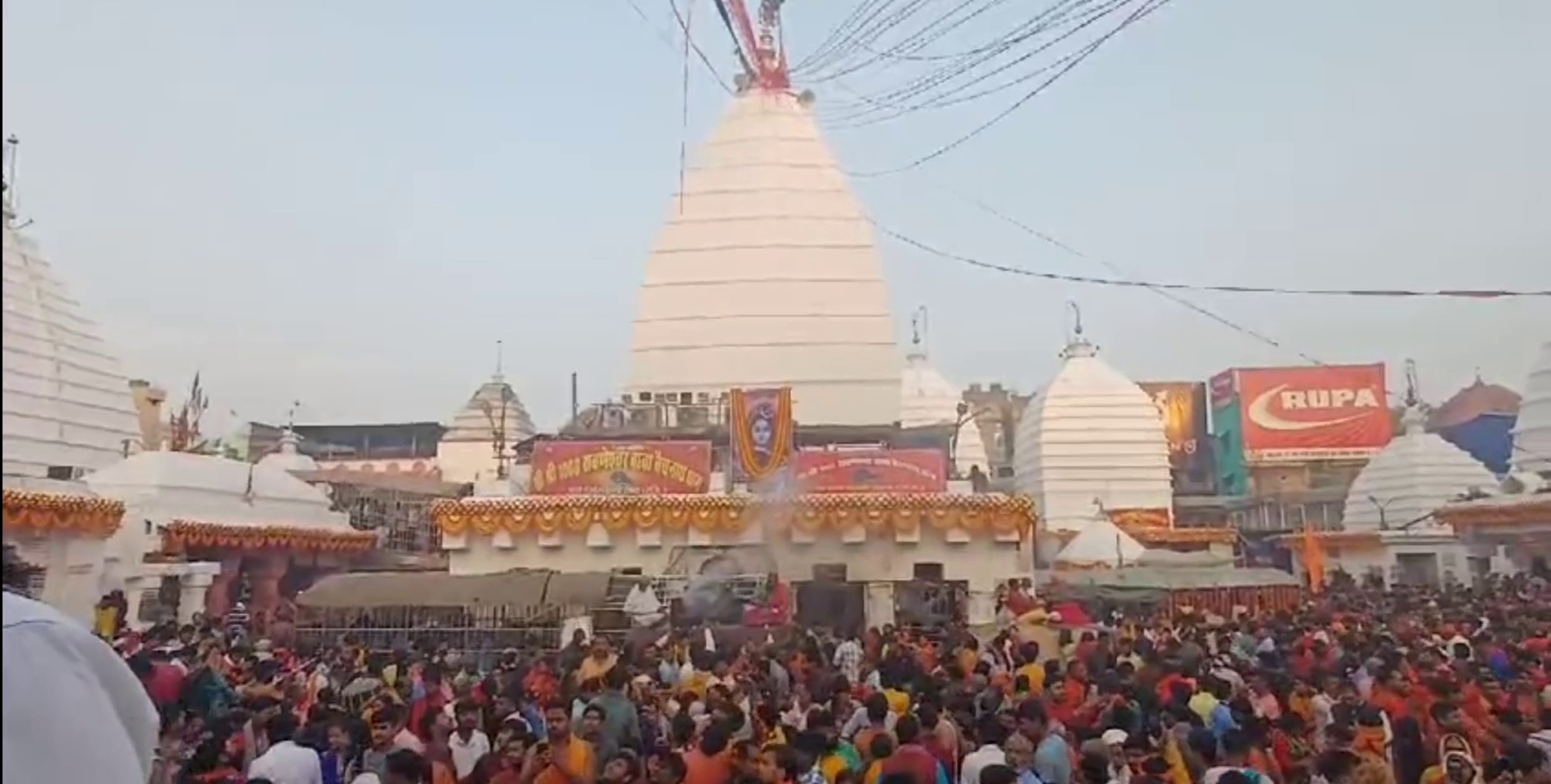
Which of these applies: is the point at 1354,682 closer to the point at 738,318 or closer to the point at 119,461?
the point at 738,318

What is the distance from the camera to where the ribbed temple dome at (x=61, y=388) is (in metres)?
20.2

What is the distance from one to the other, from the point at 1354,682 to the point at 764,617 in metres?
8.03

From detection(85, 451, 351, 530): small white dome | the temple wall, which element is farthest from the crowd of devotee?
detection(85, 451, 351, 530): small white dome

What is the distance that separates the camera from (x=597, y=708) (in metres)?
7.57

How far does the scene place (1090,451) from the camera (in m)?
41.5

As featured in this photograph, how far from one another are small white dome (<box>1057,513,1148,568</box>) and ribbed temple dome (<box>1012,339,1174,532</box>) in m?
9.44

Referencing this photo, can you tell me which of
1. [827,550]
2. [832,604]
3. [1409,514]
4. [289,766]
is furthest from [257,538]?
[1409,514]

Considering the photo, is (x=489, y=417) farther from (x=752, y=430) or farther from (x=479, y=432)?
(x=752, y=430)

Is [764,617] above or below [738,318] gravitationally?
below

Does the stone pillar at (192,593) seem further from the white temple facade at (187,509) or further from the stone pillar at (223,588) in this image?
the stone pillar at (223,588)

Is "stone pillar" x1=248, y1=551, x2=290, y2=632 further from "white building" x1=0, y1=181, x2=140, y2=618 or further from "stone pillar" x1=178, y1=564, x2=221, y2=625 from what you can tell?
"white building" x1=0, y1=181, x2=140, y2=618

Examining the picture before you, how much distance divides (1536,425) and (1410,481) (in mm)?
9144

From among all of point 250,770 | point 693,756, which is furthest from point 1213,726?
point 250,770

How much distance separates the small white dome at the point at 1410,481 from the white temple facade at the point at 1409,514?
0.02m
